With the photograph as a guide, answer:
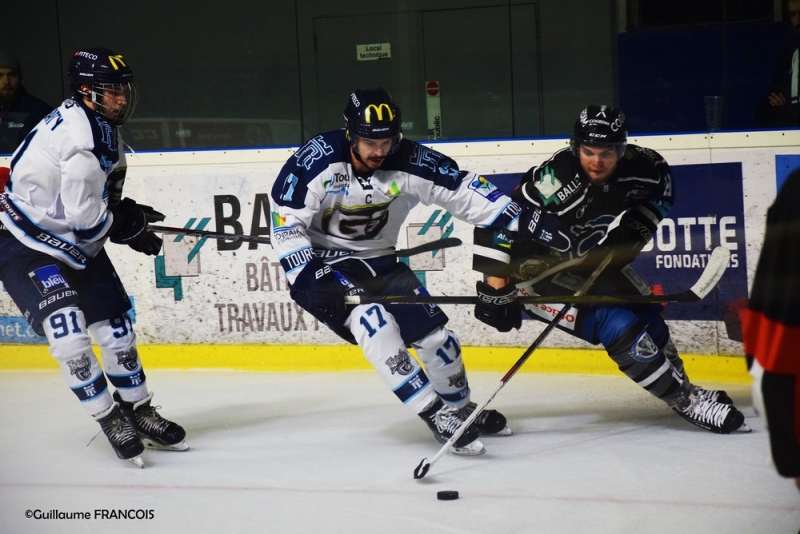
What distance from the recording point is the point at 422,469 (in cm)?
214

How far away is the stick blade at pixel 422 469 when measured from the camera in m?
2.13

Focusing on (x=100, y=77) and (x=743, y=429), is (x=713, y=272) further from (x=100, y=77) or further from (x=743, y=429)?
(x=100, y=77)

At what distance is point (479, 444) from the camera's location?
233 centimetres

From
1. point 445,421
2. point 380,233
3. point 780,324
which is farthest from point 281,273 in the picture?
point 780,324

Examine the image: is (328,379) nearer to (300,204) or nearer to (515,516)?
(300,204)

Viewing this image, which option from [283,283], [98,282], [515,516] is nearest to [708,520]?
[515,516]

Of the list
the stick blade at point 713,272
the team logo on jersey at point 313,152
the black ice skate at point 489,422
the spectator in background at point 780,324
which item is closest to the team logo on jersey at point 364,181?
the team logo on jersey at point 313,152

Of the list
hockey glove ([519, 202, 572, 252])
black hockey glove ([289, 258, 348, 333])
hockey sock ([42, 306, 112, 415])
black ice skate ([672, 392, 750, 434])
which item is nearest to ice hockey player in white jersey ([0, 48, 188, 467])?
hockey sock ([42, 306, 112, 415])

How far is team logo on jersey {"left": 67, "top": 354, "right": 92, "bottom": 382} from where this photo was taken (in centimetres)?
232

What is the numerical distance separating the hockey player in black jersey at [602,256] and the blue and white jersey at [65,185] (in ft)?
3.25

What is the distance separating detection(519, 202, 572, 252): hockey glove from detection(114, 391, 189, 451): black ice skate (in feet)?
3.59

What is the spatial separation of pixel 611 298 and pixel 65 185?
139cm

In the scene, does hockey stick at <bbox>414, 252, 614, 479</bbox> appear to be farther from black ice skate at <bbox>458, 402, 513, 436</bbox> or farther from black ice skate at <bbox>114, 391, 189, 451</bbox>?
black ice skate at <bbox>114, 391, 189, 451</bbox>

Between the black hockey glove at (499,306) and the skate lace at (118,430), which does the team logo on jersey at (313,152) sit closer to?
the black hockey glove at (499,306)
